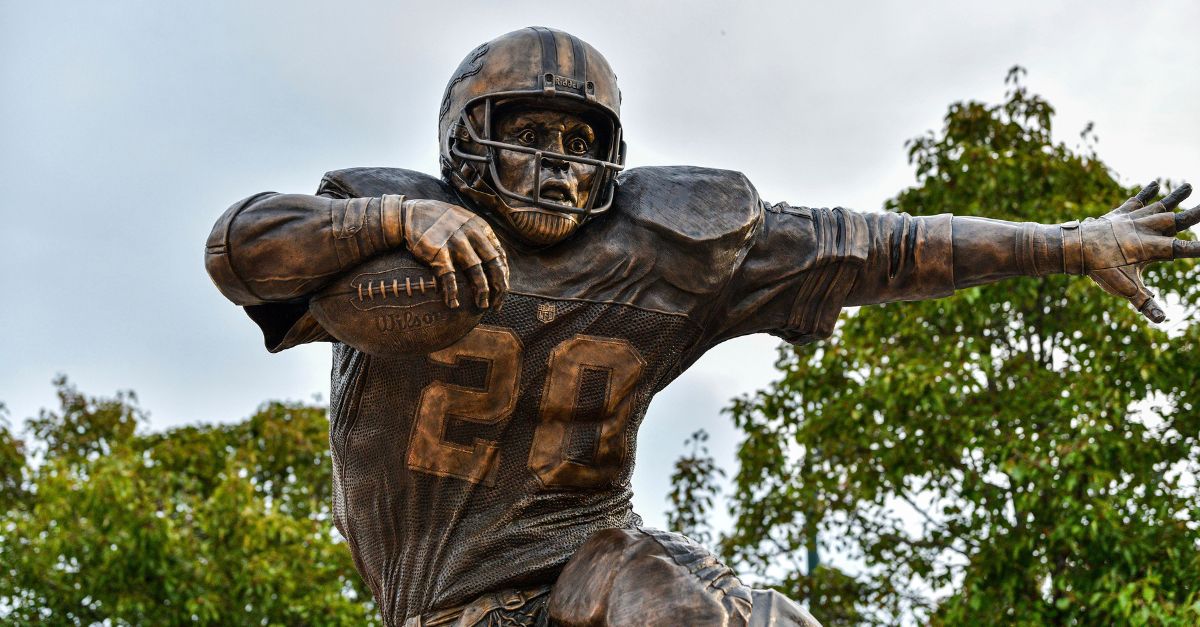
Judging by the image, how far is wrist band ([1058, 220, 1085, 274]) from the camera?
529cm

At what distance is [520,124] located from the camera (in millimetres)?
5301

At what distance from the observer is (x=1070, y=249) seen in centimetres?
530

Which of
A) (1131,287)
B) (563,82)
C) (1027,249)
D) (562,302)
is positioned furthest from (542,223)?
(1131,287)

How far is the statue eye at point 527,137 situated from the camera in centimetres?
530

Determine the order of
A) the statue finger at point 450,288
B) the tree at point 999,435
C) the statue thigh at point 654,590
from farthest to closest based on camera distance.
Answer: the tree at point 999,435
the statue thigh at point 654,590
the statue finger at point 450,288

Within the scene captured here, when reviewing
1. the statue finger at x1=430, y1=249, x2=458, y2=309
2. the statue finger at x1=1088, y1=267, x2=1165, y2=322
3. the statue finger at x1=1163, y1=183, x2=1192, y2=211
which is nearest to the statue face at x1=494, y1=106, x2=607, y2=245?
the statue finger at x1=430, y1=249, x2=458, y2=309

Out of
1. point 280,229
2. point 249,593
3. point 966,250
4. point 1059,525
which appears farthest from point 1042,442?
point 280,229

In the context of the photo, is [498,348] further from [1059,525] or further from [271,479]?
[271,479]

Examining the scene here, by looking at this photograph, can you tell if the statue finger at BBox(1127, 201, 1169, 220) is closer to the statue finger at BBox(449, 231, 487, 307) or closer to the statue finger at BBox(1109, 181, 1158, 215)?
the statue finger at BBox(1109, 181, 1158, 215)

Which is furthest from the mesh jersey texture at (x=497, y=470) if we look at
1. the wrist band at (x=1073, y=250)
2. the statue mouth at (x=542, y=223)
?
the wrist band at (x=1073, y=250)

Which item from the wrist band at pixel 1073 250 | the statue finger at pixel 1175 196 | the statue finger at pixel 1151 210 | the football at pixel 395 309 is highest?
the statue finger at pixel 1175 196

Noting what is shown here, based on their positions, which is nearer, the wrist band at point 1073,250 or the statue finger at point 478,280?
the statue finger at point 478,280

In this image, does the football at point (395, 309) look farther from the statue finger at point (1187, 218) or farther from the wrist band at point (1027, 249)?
the statue finger at point (1187, 218)

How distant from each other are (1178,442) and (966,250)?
7.78m
